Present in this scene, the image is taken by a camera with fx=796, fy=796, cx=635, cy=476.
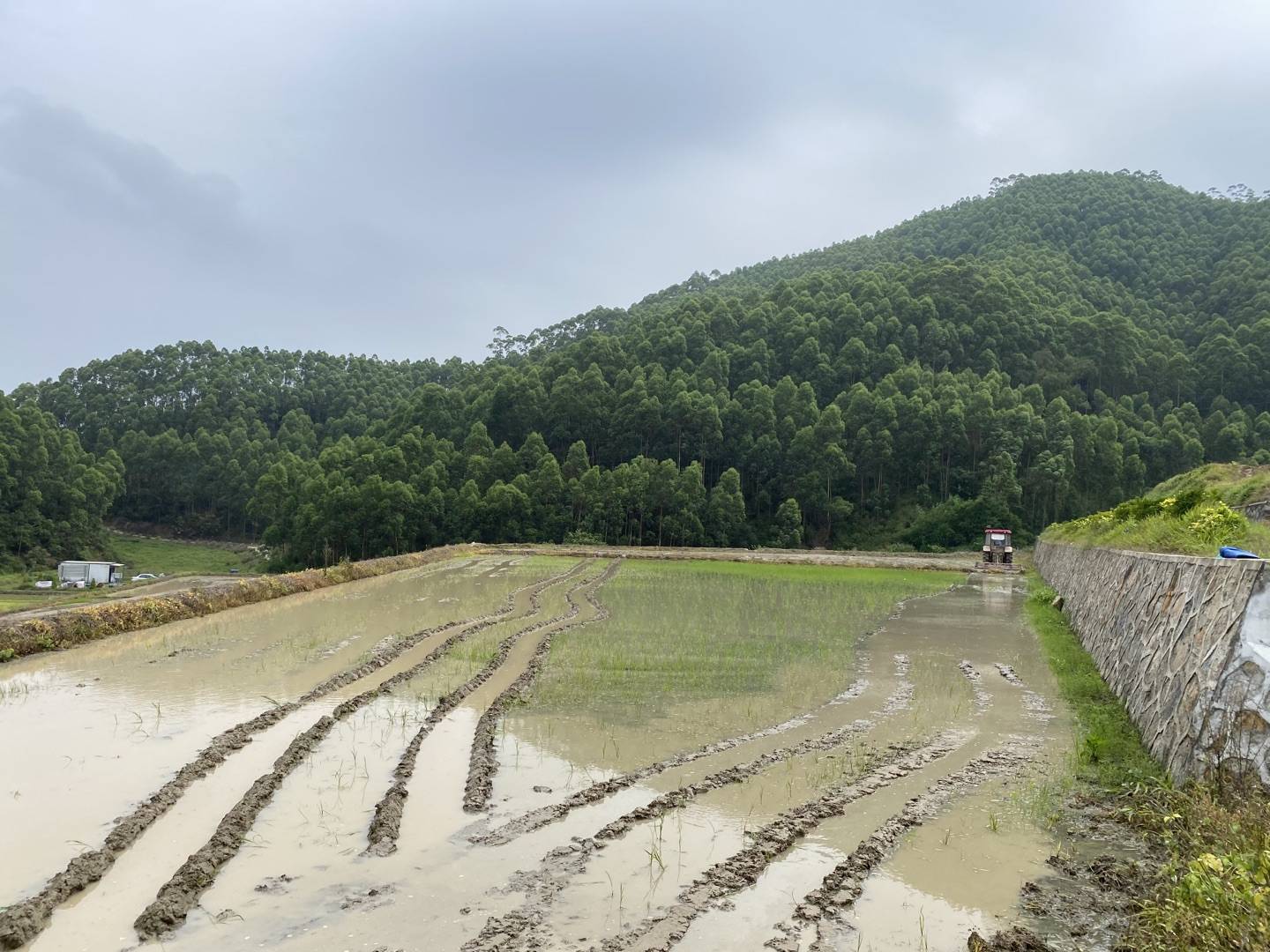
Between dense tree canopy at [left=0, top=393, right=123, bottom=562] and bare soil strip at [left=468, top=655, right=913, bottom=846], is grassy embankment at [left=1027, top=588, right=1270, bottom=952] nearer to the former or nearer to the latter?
bare soil strip at [left=468, top=655, right=913, bottom=846]

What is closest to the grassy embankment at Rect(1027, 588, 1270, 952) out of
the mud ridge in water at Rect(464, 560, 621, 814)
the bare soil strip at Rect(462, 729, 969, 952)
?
the bare soil strip at Rect(462, 729, 969, 952)

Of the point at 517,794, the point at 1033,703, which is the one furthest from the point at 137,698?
the point at 1033,703

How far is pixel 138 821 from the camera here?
5.83 metres

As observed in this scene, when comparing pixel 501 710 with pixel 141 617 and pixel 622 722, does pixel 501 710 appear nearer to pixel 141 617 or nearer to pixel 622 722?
pixel 622 722

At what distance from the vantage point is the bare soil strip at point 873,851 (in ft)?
15.1

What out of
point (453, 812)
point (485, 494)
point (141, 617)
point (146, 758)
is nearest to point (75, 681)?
point (146, 758)

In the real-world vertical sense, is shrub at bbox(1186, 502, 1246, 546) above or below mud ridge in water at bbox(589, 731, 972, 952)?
above

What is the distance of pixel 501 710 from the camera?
31.4 ft

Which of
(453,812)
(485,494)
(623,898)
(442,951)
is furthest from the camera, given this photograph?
(485,494)

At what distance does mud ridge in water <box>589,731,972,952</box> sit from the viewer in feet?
14.6

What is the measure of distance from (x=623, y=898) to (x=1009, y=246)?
120m

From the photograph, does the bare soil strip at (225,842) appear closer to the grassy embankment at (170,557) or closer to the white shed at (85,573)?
the white shed at (85,573)

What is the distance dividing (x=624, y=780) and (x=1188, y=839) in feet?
13.8

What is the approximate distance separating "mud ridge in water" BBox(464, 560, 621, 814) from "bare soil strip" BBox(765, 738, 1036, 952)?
108 inches
